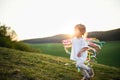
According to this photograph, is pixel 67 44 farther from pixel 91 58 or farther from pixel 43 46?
pixel 43 46

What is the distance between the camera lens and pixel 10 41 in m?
11.8

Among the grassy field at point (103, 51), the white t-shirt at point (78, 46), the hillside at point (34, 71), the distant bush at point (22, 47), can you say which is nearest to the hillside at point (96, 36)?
the grassy field at point (103, 51)

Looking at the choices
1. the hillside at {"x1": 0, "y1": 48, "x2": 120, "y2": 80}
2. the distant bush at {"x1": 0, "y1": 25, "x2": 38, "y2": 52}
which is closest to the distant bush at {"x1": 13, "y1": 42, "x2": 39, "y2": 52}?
the distant bush at {"x1": 0, "y1": 25, "x2": 38, "y2": 52}

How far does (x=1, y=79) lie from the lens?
5688 millimetres

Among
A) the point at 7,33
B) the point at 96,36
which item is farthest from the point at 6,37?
the point at 96,36

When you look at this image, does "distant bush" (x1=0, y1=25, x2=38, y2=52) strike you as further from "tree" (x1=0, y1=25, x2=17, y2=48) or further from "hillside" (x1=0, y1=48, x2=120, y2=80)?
"hillside" (x1=0, y1=48, x2=120, y2=80)

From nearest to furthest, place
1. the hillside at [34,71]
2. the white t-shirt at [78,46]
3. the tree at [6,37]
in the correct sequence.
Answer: the white t-shirt at [78,46], the hillside at [34,71], the tree at [6,37]

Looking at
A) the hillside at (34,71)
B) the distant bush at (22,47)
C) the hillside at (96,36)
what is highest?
the hillside at (96,36)

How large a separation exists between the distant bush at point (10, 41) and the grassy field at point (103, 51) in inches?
31.1

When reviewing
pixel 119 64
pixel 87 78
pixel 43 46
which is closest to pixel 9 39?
pixel 43 46

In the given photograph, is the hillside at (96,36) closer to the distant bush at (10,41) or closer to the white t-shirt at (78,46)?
the distant bush at (10,41)

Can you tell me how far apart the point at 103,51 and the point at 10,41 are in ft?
14.8

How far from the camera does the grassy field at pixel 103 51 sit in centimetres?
1174

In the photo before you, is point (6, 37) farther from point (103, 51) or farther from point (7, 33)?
point (103, 51)
